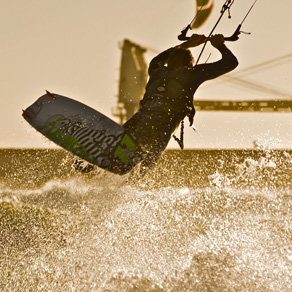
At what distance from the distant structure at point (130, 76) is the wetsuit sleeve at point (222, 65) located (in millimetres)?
30851

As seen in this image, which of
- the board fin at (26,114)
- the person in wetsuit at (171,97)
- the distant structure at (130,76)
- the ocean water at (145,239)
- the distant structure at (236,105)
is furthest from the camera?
the distant structure at (236,105)

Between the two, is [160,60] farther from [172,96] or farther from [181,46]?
[172,96]

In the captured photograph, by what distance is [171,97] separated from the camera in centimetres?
597

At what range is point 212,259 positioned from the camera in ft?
19.4

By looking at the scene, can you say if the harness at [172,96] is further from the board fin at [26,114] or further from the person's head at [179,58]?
the board fin at [26,114]

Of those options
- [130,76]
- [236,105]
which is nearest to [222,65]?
[130,76]

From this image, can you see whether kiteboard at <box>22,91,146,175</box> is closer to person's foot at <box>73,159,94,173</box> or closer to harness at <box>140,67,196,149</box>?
person's foot at <box>73,159,94,173</box>

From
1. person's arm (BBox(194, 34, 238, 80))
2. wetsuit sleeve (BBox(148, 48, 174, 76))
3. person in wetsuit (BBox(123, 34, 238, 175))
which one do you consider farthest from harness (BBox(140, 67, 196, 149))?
person's arm (BBox(194, 34, 238, 80))

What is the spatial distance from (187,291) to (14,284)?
→ 1885 millimetres

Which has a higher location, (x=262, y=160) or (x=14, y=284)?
(x=14, y=284)

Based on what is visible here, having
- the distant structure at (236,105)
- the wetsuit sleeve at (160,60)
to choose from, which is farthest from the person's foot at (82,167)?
the distant structure at (236,105)

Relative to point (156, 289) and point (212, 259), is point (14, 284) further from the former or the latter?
point (212, 259)

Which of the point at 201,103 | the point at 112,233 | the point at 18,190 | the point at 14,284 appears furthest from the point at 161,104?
the point at 201,103

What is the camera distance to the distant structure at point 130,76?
36.9m
